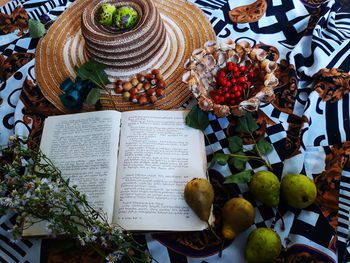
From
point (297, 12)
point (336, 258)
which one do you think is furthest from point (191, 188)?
point (297, 12)

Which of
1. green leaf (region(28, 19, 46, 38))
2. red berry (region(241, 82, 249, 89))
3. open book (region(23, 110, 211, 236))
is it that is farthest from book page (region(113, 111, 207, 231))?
green leaf (region(28, 19, 46, 38))

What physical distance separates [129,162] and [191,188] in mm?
131

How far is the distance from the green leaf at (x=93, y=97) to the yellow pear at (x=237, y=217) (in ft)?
1.08

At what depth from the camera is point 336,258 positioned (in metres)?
0.60

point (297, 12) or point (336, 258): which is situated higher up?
point (297, 12)

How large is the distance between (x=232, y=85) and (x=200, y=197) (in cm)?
22

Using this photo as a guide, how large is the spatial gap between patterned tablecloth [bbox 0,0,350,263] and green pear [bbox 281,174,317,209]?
0.02 meters

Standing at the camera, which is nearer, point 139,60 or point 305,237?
point 305,237

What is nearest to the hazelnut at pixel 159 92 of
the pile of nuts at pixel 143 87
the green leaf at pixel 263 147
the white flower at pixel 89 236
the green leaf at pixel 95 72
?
the pile of nuts at pixel 143 87

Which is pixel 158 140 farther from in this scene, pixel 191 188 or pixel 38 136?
pixel 38 136

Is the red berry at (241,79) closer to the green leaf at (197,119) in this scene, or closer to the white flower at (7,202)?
the green leaf at (197,119)

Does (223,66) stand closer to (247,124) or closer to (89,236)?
(247,124)

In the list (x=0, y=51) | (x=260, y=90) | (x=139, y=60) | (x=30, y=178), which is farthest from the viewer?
(x=0, y=51)

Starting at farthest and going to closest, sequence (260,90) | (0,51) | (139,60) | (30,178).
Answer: (0,51) < (139,60) < (260,90) < (30,178)
